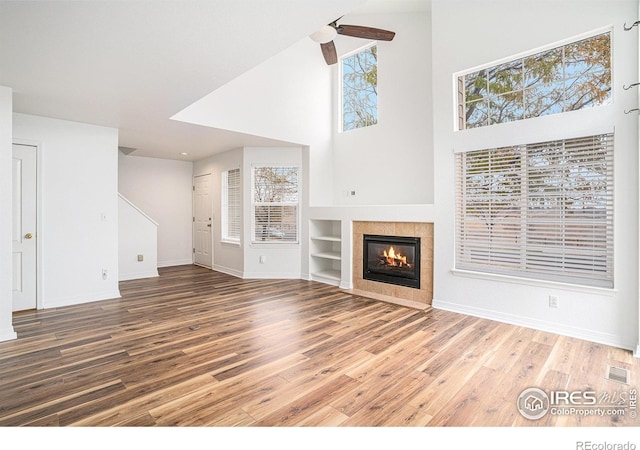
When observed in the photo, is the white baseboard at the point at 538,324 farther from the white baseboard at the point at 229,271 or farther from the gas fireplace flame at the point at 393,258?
the white baseboard at the point at 229,271

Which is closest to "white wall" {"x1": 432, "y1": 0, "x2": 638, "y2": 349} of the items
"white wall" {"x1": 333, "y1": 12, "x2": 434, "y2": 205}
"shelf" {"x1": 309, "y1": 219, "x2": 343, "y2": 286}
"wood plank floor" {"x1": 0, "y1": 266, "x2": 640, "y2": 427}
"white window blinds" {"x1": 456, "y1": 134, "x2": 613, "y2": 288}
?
"white window blinds" {"x1": 456, "y1": 134, "x2": 613, "y2": 288}

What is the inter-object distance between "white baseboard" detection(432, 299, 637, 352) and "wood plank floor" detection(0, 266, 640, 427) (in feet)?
0.35

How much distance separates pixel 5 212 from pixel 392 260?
452 centimetres

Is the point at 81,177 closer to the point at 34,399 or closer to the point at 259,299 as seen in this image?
the point at 259,299

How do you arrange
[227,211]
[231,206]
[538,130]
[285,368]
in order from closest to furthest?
[285,368], [538,130], [231,206], [227,211]

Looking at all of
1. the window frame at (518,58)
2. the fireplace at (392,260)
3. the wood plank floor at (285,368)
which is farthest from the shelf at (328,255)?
the window frame at (518,58)

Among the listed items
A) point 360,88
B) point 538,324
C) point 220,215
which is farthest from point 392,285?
point 220,215

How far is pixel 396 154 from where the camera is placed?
556 centimetres

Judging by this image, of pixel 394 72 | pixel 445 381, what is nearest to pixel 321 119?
pixel 394 72

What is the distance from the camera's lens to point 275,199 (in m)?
6.38

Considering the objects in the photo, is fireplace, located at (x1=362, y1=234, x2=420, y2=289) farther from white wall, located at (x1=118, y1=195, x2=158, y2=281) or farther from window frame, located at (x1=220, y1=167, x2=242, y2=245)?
white wall, located at (x1=118, y1=195, x2=158, y2=281)

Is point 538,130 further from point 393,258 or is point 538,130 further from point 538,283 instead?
point 393,258

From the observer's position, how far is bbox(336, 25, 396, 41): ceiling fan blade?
13.3 ft

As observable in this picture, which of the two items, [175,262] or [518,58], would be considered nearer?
[518,58]
